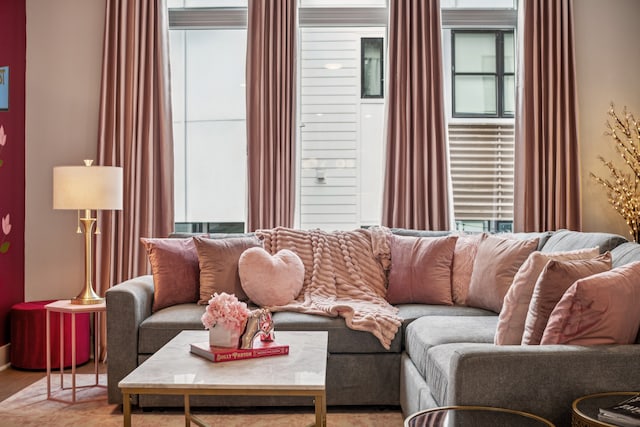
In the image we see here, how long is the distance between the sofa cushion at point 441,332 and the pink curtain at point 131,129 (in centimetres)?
210

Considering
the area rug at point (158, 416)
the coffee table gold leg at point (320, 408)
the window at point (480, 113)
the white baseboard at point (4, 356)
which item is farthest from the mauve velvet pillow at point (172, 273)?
the window at point (480, 113)

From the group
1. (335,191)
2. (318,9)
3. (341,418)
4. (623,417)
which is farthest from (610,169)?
(623,417)

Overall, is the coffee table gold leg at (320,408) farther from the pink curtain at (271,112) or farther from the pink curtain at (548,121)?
the pink curtain at (548,121)

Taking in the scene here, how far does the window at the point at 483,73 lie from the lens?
4695mm

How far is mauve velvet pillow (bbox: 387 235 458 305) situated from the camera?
3.71 meters

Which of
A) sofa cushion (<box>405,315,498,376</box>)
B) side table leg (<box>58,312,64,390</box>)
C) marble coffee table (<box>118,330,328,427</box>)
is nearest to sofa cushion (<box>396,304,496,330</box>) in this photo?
sofa cushion (<box>405,315,498,376</box>)

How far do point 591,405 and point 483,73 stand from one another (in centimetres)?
327

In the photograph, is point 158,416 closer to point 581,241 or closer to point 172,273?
point 172,273

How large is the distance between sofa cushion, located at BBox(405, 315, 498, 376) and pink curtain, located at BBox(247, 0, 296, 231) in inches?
62.2

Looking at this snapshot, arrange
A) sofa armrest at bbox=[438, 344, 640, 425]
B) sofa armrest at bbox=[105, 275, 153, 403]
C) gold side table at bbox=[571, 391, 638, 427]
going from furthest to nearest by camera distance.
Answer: sofa armrest at bbox=[105, 275, 153, 403] → sofa armrest at bbox=[438, 344, 640, 425] → gold side table at bbox=[571, 391, 638, 427]

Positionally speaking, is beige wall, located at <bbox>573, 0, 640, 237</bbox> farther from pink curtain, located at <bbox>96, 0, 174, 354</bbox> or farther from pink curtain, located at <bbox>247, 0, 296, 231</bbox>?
pink curtain, located at <bbox>96, 0, 174, 354</bbox>

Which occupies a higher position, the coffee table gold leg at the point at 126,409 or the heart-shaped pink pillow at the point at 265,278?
the heart-shaped pink pillow at the point at 265,278

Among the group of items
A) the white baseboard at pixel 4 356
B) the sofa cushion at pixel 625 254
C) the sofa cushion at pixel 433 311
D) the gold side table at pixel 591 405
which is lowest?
the white baseboard at pixel 4 356

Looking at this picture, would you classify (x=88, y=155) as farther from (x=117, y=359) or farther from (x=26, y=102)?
(x=117, y=359)
